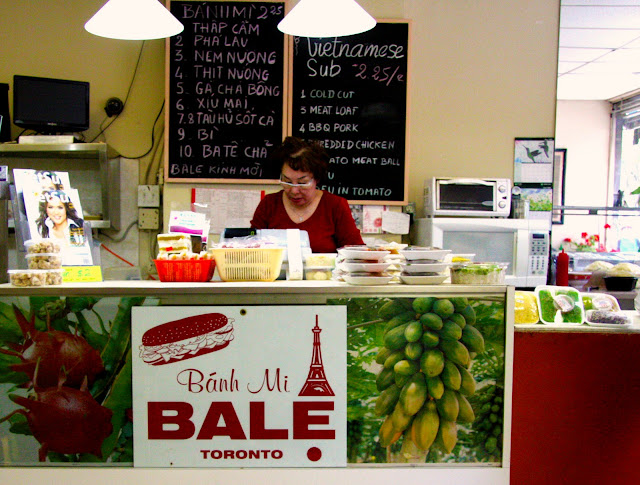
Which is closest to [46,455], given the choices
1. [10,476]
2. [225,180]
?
[10,476]

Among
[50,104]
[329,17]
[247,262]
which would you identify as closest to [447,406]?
[247,262]

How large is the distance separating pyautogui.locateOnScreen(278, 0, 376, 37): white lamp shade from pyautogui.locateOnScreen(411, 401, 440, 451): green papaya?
1.48m

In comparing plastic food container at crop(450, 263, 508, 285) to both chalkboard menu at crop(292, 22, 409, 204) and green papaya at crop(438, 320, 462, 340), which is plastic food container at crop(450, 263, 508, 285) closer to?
green papaya at crop(438, 320, 462, 340)

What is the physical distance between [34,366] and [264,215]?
58.1 inches

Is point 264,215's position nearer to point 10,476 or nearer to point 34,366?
point 34,366

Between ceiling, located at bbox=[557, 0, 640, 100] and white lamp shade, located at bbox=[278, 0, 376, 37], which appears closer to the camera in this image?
white lamp shade, located at bbox=[278, 0, 376, 37]

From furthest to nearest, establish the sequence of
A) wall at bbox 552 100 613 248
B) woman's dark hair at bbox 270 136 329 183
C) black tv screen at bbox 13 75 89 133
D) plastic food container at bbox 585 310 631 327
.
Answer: wall at bbox 552 100 613 248, black tv screen at bbox 13 75 89 133, woman's dark hair at bbox 270 136 329 183, plastic food container at bbox 585 310 631 327

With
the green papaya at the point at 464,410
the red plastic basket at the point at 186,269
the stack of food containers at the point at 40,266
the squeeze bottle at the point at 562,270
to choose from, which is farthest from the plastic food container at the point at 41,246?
the squeeze bottle at the point at 562,270

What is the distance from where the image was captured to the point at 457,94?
13.5 feet

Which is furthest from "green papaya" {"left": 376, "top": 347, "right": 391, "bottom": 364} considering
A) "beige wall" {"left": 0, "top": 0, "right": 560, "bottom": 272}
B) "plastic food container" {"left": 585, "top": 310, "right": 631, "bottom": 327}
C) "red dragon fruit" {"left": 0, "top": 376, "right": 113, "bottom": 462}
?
"beige wall" {"left": 0, "top": 0, "right": 560, "bottom": 272}

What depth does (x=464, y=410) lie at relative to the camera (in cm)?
197

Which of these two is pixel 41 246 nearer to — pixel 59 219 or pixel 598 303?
pixel 59 219

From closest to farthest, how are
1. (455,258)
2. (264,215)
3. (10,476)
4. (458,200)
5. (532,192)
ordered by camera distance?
(10,476)
(455,258)
(264,215)
(458,200)
(532,192)

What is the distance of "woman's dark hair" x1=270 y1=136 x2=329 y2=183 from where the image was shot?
2.92m
